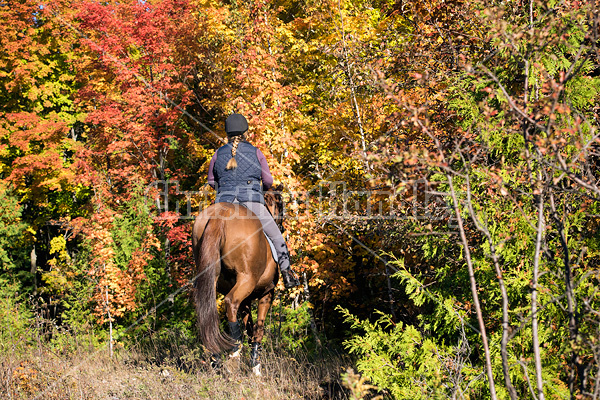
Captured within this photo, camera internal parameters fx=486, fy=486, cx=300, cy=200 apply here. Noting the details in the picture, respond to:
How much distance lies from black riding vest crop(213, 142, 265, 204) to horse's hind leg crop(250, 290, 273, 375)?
135cm

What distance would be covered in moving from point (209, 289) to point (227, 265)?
357 millimetres

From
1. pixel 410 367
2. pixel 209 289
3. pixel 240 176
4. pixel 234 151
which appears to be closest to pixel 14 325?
pixel 209 289

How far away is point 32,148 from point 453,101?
14435mm

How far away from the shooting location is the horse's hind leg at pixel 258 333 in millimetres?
5887

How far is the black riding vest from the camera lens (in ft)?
20.0

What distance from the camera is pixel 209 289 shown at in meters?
5.49

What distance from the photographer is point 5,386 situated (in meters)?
5.11

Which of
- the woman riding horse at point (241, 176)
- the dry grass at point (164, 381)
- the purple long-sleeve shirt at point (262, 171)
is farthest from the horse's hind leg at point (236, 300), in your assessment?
the purple long-sleeve shirt at point (262, 171)

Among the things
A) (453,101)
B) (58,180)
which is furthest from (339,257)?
(58,180)

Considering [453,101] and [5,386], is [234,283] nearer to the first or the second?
[5,386]

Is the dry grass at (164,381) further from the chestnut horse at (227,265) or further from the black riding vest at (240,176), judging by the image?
the black riding vest at (240,176)

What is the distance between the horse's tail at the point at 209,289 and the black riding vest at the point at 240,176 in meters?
0.63

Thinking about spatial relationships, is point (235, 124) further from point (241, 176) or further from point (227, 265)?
point (227, 265)

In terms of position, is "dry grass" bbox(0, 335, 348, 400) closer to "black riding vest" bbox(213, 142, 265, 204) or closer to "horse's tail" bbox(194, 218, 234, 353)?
"horse's tail" bbox(194, 218, 234, 353)
